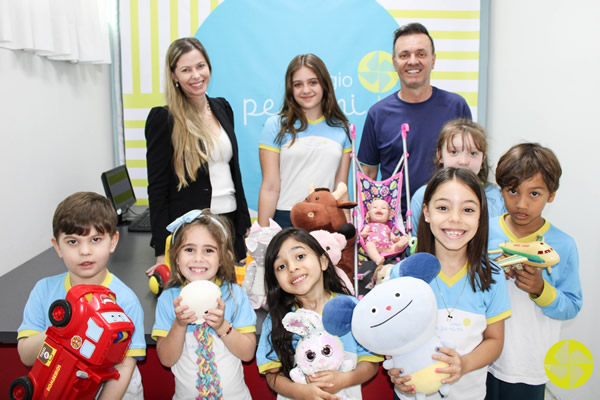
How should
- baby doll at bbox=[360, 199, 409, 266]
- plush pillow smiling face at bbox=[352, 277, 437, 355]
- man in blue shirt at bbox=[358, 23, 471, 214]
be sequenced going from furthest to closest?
man in blue shirt at bbox=[358, 23, 471, 214] < baby doll at bbox=[360, 199, 409, 266] < plush pillow smiling face at bbox=[352, 277, 437, 355]

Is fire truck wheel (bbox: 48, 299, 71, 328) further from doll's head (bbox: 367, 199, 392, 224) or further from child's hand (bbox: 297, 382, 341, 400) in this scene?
doll's head (bbox: 367, 199, 392, 224)

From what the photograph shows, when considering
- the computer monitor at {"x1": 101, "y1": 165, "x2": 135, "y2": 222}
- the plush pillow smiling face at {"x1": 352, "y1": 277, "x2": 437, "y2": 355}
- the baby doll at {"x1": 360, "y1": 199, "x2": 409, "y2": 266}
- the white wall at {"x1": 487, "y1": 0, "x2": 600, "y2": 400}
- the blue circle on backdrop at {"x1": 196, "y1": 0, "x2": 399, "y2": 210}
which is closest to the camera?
the plush pillow smiling face at {"x1": 352, "y1": 277, "x2": 437, "y2": 355}

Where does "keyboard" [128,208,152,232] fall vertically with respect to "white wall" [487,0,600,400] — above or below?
below

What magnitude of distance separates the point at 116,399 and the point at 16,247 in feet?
4.05

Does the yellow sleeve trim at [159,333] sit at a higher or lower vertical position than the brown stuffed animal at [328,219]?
lower

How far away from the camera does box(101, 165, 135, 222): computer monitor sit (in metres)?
2.73

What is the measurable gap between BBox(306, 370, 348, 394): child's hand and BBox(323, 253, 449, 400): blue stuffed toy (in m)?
0.12

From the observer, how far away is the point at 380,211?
2.03 metres

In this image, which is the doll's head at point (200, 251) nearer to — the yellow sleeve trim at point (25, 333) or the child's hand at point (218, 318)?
the child's hand at point (218, 318)

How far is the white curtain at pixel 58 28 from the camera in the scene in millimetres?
2129

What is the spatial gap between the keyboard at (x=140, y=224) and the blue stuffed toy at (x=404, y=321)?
1807 mm

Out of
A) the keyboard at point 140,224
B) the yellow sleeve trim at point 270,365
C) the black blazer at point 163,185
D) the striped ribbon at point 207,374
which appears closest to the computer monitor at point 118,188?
the keyboard at point 140,224

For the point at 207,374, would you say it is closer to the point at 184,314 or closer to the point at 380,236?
the point at 184,314

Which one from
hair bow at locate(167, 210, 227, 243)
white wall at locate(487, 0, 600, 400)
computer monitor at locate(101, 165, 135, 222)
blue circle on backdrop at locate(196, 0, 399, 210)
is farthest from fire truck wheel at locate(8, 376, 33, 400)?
blue circle on backdrop at locate(196, 0, 399, 210)
